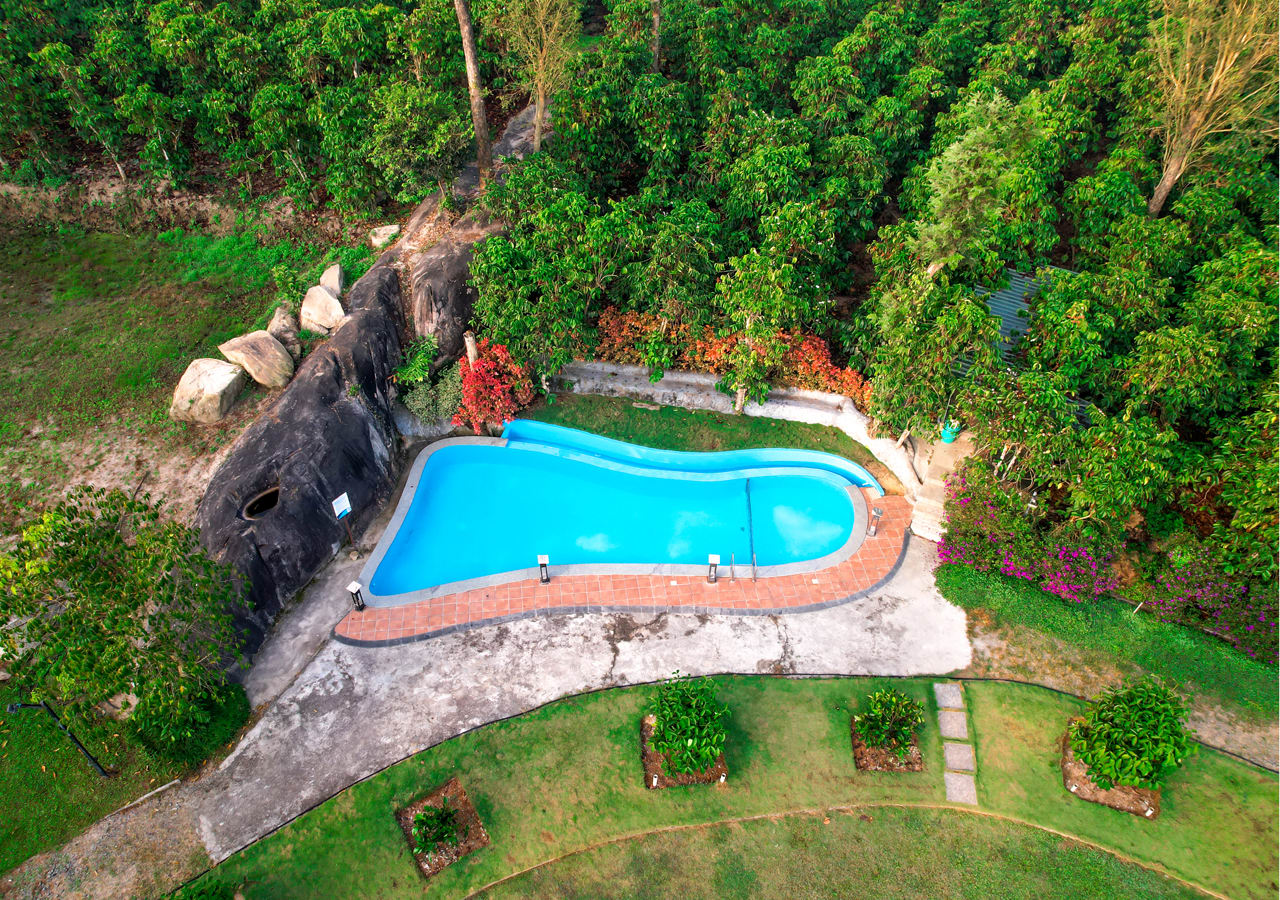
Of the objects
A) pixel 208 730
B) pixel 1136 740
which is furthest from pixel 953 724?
pixel 208 730

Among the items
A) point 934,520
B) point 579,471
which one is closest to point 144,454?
point 579,471

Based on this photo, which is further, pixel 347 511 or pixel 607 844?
pixel 347 511

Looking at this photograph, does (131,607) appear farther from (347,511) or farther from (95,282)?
(95,282)

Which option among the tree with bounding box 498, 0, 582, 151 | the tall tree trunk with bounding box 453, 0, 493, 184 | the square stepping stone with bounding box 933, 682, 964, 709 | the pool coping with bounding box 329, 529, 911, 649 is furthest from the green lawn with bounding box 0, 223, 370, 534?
the square stepping stone with bounding box 933, 682, 964, 709

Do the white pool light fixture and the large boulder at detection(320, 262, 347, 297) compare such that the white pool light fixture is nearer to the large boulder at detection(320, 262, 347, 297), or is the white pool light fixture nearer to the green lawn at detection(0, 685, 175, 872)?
the green lawn at detection(0, 685, 175, 872)

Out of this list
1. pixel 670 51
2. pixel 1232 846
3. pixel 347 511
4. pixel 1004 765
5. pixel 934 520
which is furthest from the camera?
pixel 670 51

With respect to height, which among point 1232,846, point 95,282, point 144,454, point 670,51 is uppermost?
point 670,51

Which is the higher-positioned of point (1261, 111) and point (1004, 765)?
point (1261, 111)
